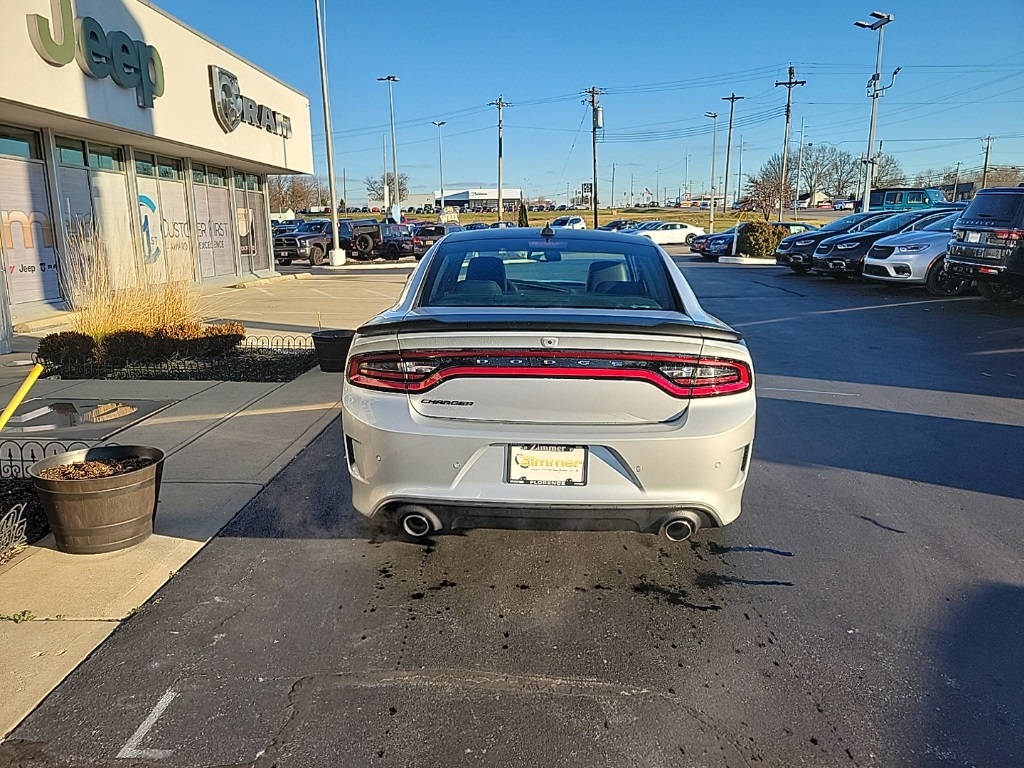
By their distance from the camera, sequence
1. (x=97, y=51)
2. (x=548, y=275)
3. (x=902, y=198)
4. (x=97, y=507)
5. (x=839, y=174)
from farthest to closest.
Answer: (x=839, y=174) < (x=902, y=198) < (x=97, y=51) < (x=548, y=275) < (x=97, y=507)

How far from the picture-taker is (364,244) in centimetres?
3434

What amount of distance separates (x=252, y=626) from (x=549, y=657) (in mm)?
1283

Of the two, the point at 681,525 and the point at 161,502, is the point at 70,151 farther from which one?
the point at 681,525

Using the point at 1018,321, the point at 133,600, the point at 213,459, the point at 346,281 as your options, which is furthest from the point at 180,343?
the point at 346,281

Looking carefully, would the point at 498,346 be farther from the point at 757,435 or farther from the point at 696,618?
the point at 757,435

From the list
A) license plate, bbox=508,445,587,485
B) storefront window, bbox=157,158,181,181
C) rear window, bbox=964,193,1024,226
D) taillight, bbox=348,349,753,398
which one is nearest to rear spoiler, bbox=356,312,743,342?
taillight, bbox=348,349,753,398

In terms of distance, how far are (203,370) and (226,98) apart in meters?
11.2

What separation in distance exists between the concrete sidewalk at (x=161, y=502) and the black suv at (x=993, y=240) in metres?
10.4

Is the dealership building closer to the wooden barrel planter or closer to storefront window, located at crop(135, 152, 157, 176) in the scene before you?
storefront window, located at crop(135, 152, 157, 176)

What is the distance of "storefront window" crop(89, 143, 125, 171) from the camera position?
1465 cm

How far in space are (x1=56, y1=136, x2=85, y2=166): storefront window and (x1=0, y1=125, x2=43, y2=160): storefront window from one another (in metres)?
0.54

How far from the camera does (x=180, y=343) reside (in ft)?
28.9

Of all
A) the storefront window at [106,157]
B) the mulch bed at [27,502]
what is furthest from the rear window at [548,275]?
the storefront window at [106,157]

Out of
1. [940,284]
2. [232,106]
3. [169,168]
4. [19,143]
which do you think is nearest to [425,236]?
[232,106]
